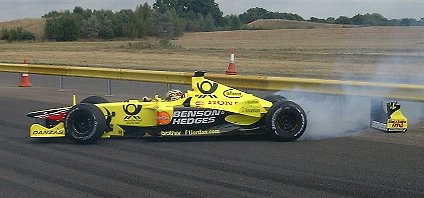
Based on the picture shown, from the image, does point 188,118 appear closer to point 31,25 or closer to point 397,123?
point 397,123

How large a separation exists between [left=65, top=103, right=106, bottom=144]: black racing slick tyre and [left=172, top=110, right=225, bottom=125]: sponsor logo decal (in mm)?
1042

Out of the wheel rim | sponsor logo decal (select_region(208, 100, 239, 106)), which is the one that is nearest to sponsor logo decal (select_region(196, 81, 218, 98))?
sponsor logo decal (select_region(208, 100, 239, 106))

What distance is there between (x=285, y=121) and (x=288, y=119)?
0.18 feet

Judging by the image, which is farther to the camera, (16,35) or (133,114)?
(16,35)

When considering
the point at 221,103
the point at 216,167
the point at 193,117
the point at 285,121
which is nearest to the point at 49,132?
the point at 193,117

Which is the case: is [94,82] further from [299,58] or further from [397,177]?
[397,177]

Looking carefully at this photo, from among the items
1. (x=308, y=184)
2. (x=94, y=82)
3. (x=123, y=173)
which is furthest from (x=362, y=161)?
(x=94, y=82)

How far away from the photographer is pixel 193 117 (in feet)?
30.0

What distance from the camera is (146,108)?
9.26m

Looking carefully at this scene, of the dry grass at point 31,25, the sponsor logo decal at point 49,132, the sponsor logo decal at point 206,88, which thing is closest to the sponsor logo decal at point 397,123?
the sponsor logo decal at point 206,88

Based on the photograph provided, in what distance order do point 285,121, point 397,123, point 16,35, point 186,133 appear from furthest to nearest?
point 16,35
point 397,123
point 186,133
point 285,121

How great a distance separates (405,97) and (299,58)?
67.7 ft

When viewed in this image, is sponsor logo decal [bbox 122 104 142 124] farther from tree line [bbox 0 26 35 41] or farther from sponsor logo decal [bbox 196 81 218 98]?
tree line [bbox 0 26 35 41]

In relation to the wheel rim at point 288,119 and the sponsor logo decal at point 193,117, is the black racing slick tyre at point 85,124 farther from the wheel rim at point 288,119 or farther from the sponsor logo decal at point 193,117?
the wheel rim at point 288,119
